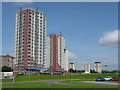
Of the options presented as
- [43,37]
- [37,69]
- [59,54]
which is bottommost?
[37,69]

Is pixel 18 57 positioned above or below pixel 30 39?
below

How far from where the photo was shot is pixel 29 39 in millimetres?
154625

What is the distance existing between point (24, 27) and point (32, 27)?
604 cm

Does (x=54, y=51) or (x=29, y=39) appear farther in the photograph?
(x=54, y=51)

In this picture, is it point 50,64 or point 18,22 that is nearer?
point 18,22

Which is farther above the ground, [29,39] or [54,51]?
[29,39]

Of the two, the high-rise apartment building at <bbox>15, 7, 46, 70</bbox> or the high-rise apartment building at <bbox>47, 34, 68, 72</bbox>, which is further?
the high-rise apartment building at <bbox>47, 34, 68, 72</bbox>

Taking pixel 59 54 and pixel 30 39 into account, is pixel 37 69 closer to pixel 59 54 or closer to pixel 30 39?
pixel 30 39

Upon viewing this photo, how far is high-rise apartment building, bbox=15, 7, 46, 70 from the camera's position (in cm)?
15250

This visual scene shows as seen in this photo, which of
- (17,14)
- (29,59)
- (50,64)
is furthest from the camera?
(50,64)

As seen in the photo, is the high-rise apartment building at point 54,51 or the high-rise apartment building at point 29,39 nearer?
the high-rise apartment building at point 29,39

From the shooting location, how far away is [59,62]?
638 feet

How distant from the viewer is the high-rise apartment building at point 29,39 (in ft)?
500

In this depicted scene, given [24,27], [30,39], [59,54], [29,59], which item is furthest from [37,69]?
[59,54]
